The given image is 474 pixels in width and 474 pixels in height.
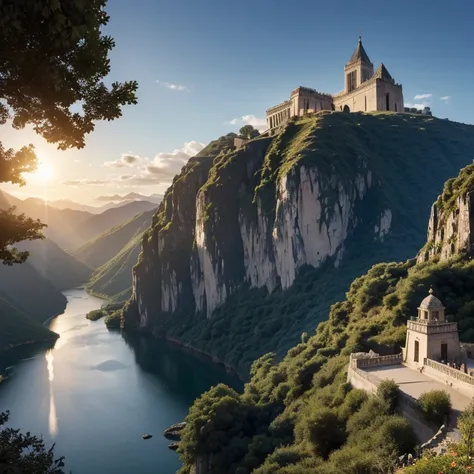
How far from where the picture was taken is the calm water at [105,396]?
4966 cm

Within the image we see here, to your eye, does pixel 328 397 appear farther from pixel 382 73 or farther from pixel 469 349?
pixel 382 73

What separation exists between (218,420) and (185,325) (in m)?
76.6

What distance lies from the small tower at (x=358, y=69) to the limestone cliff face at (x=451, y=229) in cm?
10181

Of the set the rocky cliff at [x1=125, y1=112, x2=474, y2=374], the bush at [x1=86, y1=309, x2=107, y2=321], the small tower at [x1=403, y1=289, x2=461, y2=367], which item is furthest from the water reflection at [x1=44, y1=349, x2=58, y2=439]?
the bush at [x1=86, y1=309, x2=107, y2=321]

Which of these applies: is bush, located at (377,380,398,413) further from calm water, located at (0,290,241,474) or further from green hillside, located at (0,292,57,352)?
green hillside, located at (0,292,57,352)

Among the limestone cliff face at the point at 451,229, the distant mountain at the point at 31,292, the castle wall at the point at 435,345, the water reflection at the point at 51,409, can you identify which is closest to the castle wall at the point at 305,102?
the limestone cliff face at the point at 451,229

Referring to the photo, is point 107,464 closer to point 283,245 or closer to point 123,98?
point 123,98

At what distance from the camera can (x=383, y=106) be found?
137375mm

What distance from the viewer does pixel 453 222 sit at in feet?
153

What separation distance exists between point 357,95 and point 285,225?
211 ft

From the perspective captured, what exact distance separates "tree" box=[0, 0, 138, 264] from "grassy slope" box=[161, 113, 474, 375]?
6094cm

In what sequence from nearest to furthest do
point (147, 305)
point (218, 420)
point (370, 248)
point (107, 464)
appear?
point (218, 420), point (107, 464), point (370, 248), point (147, 305)

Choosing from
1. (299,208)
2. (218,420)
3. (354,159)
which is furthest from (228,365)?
(354,159)

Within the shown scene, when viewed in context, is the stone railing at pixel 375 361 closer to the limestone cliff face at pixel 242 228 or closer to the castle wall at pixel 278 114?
the limestone cliff face at pixel 242 228
